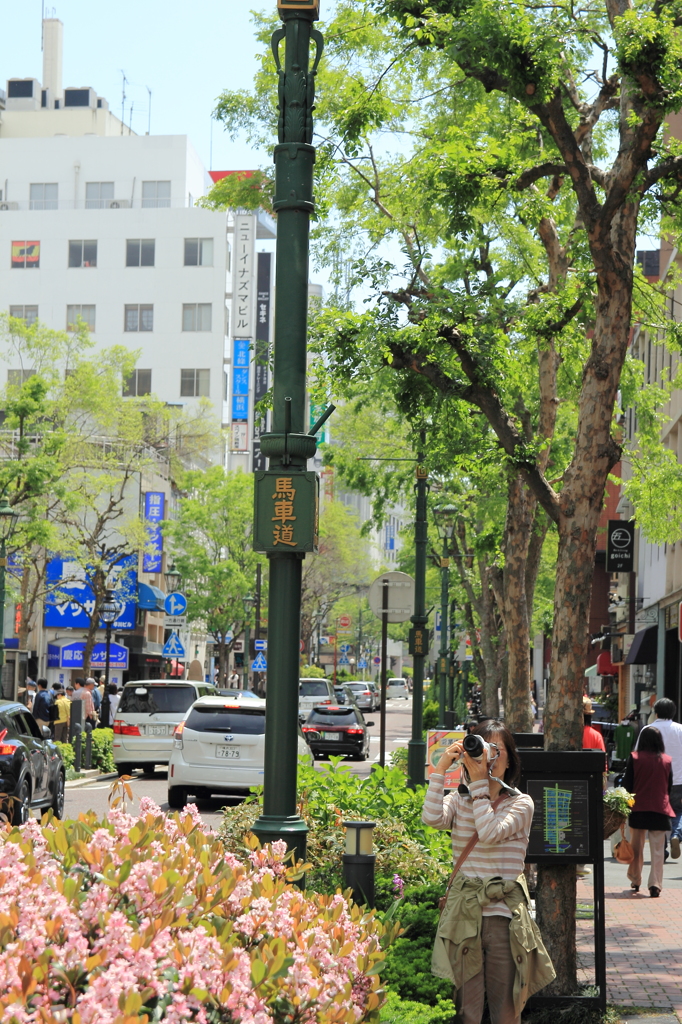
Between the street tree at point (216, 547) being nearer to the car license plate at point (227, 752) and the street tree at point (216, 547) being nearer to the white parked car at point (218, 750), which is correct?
the white parked car at point (218, 750)

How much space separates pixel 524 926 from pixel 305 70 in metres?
4.24

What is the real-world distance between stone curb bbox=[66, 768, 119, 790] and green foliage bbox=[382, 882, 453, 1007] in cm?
1686

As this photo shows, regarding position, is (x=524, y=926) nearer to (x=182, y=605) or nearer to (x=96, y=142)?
(x=182, y=605)

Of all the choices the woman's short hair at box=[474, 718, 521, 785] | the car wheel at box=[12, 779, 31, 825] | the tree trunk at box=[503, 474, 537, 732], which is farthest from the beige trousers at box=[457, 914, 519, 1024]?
the tree trunk at box=[503, 474, 537, 732]

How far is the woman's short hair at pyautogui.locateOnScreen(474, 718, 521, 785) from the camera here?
591 cm

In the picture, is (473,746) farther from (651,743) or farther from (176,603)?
(176,603)

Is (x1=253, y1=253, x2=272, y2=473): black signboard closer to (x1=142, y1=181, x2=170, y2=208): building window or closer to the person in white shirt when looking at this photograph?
(x1=142, y1=181, x2=170, y2=208): building window

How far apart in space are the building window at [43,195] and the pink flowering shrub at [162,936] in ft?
276

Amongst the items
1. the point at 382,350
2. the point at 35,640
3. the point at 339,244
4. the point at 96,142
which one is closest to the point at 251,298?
the point at 96,142

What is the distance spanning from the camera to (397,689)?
119m

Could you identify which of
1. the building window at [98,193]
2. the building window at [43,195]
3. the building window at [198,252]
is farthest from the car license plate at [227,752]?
the building window at [43,195]

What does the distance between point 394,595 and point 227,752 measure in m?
3.29

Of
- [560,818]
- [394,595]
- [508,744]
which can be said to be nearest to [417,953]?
[508,744]

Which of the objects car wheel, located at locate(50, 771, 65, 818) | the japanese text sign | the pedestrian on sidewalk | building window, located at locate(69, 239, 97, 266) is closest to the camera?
the japanese text sign
